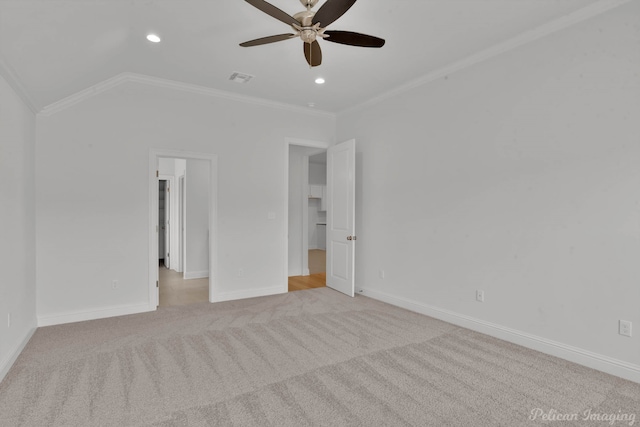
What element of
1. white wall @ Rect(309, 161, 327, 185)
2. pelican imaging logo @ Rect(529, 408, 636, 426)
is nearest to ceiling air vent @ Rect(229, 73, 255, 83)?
pelican imaging logo @ Rect(529, 408, 636, 426)

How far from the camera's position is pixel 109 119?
400 centimetres

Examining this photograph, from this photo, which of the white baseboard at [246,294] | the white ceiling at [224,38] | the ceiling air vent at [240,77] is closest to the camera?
the white ceiling at [224,38]

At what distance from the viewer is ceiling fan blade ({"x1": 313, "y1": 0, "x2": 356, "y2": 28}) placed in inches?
77.6

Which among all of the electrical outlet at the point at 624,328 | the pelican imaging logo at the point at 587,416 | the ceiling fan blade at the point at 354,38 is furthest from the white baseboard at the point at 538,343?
the ceiling fan blade at the point at 354,38

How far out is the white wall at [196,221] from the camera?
6.34m

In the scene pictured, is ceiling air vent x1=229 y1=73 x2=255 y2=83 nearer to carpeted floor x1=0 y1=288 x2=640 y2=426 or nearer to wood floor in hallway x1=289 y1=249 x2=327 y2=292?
carpeted floor x1=0 y1=288 x2=640 y2=426

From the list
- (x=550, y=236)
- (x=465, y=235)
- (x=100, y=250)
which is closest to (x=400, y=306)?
(x=465, y=235)

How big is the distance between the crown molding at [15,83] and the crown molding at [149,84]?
29cm

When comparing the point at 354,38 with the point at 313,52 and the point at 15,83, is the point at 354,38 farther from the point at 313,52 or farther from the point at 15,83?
the point at 15,83

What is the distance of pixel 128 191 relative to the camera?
4.09 metres

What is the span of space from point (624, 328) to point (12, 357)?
489cm

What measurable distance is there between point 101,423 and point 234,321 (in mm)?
1902

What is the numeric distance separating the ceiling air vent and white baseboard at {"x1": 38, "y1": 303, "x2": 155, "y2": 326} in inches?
119

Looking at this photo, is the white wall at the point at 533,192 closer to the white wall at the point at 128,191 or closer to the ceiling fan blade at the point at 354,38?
the ceiling fan blade at the point at 354,38
